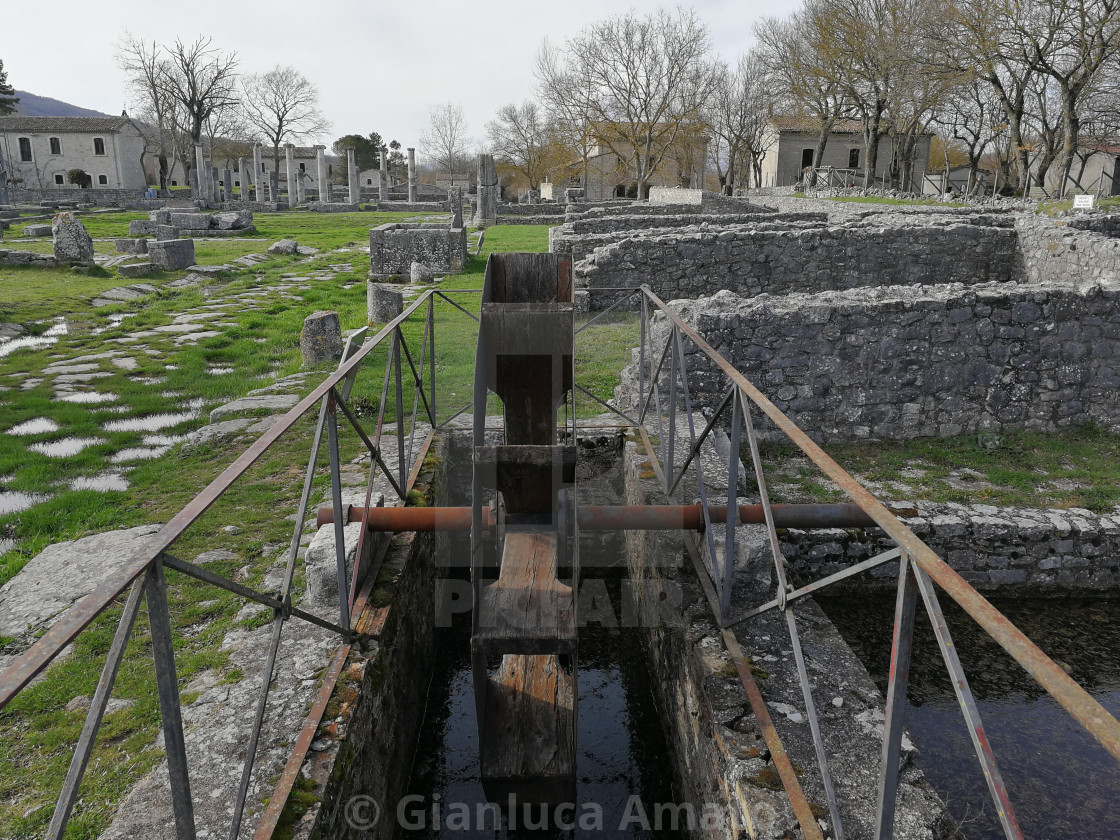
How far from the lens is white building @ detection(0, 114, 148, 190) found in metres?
56.7

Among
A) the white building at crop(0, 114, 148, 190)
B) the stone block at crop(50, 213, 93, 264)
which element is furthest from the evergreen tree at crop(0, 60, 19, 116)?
the stone block at crop(50, 213, 93, 264)

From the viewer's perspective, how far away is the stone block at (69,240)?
1598 centimetres

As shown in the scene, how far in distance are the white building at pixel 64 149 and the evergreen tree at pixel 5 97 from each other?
1019 centimetres

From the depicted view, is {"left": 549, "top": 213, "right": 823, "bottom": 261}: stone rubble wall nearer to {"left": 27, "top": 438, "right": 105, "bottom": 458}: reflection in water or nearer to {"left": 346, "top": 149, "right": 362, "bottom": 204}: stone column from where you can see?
{"left": 27, "top": 438, "right": 105, "bottom": 458}: reflection in water

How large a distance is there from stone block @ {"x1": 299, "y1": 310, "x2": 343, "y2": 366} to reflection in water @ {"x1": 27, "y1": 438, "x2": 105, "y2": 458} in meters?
2.61

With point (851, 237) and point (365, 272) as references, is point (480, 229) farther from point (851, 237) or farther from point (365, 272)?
point (851, 237)

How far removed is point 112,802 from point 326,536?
57.9 inches

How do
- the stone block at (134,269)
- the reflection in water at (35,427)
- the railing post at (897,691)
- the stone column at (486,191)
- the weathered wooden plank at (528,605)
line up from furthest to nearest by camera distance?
the stone column at (486,191) < the stone block at (134,269) < the reflection in water at (35,427) < the weathered wooden plank at (528,605) < the railing post at (897,691)

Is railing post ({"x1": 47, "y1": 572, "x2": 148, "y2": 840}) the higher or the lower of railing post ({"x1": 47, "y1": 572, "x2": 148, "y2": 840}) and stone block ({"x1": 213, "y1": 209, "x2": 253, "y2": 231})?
the lower

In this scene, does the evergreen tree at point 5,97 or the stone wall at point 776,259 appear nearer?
the stone wall at point 776,259

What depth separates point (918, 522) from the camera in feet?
16.4

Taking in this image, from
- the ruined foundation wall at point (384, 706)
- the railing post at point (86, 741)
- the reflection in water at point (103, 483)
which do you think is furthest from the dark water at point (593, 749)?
the reflection in water at point (103, 483)

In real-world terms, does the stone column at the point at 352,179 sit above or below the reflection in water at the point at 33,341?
above

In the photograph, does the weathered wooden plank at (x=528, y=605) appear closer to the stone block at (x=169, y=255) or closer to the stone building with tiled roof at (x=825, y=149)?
the stone block at (x=169, y=255)
